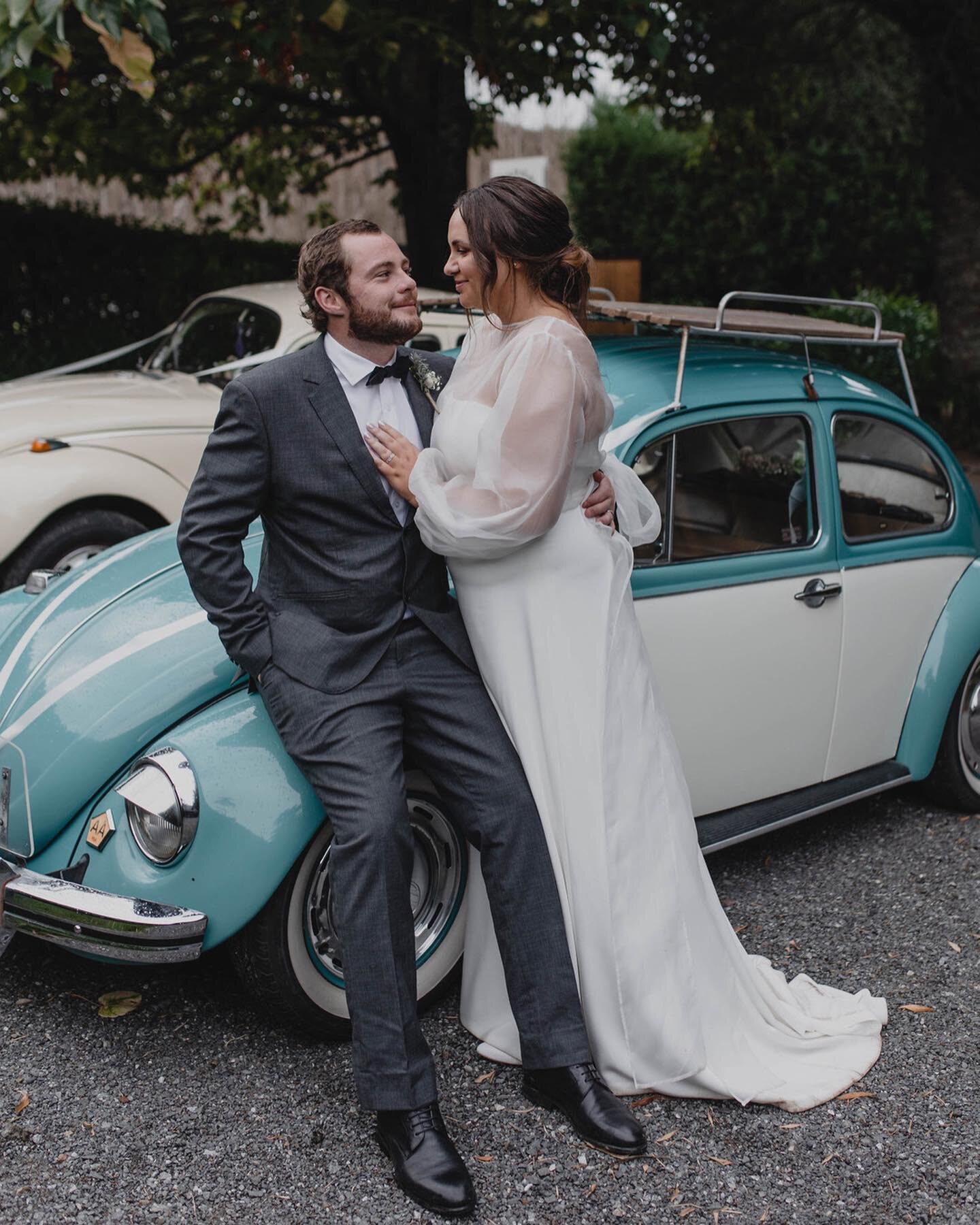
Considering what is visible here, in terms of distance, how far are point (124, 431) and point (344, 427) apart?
3.21 meters

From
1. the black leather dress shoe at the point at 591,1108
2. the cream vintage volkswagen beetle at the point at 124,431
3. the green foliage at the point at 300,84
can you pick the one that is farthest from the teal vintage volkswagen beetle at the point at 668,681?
the green foliage at the point at 300,84

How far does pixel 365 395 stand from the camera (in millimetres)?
3033

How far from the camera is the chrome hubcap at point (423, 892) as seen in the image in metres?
3.02

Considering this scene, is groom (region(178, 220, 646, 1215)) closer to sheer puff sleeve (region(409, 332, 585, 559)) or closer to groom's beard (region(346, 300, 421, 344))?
groom's beard (region(346, 300, 421, 344))

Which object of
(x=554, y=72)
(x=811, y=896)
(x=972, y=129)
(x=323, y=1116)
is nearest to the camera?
(x=323, y=1116)

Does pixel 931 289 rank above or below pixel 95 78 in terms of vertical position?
below

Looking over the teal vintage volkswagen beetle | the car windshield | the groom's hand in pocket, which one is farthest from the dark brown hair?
the car windshield

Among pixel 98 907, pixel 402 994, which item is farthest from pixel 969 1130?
pixel 98 907

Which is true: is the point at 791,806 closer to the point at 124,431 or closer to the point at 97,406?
the point at 124,431

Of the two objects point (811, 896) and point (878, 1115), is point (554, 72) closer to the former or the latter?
point (811, 896)

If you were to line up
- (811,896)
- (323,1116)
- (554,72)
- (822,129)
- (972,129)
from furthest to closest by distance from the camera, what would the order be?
(822,129), (972,129), (554,72), (811,896), (323,1116)

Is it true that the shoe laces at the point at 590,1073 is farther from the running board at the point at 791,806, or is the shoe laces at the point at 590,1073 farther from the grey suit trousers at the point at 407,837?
the running board at the point at 791,806

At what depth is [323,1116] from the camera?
2.87m

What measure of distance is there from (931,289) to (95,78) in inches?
504
